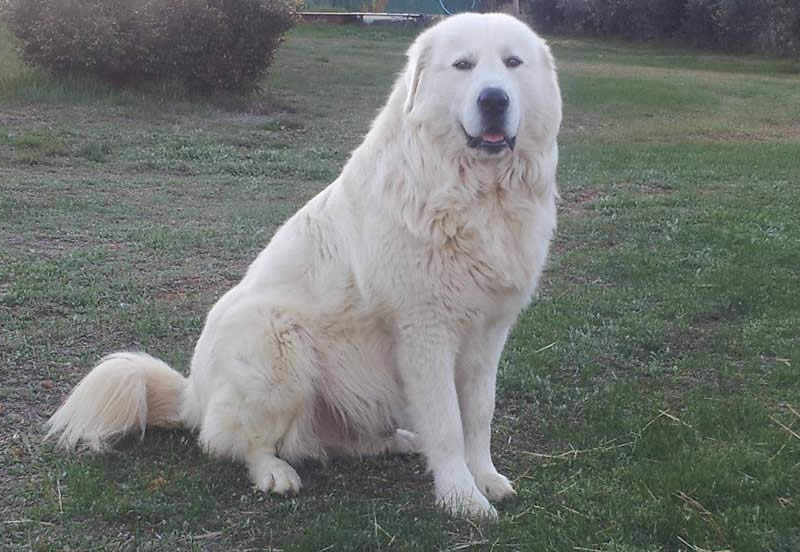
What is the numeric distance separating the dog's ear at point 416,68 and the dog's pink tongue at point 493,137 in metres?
0.30

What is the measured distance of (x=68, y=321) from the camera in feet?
16.4

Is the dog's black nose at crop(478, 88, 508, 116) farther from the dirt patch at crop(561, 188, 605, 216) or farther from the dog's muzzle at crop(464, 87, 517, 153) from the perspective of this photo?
the dirt patch at crop(561, 188, 605, 216)

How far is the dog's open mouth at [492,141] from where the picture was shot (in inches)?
125

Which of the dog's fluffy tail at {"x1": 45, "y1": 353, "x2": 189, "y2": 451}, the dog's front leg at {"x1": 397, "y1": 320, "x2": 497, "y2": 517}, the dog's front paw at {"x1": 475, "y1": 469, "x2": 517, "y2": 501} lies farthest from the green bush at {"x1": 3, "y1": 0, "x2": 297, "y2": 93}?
the dog's front paw at {"x1": 475, "y1": 469, "x2": 517, "y2": 501}

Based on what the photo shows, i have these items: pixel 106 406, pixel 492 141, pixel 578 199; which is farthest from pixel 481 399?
pixel 578 199

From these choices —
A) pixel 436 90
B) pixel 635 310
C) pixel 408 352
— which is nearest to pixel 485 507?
pixel 408 352

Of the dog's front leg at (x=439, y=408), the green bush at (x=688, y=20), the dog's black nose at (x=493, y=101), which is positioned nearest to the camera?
the dog's black nose at (x=493, y=101)

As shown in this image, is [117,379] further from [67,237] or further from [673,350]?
[67,237]

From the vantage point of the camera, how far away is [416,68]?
3.27m

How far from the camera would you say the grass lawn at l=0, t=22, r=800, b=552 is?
122 inches

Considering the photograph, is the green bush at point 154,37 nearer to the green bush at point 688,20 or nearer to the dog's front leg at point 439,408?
the dog's front leg at point 439,408

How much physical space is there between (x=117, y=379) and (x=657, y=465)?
212 cm

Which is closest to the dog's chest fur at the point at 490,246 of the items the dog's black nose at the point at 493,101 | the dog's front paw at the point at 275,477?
the dog's black nose at the point at 493,101

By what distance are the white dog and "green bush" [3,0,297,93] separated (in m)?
10.2
